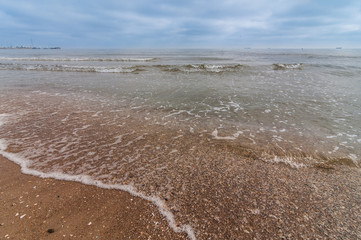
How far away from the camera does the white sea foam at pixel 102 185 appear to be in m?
2.90

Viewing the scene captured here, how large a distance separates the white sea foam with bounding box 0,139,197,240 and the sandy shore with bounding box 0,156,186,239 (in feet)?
0.32

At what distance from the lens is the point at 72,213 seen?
3.16 m

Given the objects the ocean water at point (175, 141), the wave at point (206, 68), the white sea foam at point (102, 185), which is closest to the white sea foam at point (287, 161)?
the ocean water at point (175, 141)

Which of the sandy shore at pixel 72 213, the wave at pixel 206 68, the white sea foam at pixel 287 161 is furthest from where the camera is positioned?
the wave at pixel 206 68

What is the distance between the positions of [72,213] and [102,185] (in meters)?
0.78

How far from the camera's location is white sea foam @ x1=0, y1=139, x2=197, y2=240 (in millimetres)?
2902

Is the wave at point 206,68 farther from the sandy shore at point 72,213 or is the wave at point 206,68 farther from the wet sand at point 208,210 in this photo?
the sandy shore at point 72,213

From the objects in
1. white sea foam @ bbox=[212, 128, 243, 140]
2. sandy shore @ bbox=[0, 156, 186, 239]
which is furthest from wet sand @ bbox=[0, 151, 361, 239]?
white sea foam @ bbox=[212, 128, 243, 140]

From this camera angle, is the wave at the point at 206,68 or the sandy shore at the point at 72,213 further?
the wave at the point at 206,68

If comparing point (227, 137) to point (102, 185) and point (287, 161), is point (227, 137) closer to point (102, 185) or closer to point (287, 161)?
point (287, 161)

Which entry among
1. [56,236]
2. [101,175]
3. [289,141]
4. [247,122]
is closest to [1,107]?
[101,175]

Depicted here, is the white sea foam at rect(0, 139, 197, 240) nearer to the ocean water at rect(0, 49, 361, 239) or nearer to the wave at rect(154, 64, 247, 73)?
the ocean water at rect(0, 49, 361, 239)

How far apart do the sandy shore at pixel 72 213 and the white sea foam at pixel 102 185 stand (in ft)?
0.32

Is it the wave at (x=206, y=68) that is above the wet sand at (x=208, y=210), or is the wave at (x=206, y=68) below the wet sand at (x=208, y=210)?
above
